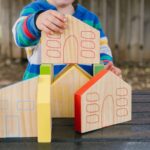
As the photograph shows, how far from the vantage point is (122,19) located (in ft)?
13.8

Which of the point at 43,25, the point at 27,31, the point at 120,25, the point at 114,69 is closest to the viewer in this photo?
the point at 43,25

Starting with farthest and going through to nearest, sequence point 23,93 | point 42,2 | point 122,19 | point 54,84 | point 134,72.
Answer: point 122,19 → point 134,72 → point 42,2 → point 54,84 → point 23,93

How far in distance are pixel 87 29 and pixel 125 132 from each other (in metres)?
0.27

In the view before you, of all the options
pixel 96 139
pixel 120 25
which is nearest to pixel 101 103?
pixel 96 139

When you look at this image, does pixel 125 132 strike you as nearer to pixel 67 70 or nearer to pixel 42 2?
pixel 67 70

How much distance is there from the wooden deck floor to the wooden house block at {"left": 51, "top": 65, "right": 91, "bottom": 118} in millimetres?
51

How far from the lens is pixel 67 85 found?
1077 millimetres

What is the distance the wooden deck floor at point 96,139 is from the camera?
90cm

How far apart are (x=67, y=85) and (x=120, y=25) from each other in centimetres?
321

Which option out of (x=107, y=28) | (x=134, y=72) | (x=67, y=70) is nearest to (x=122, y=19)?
(x=107, y=28)

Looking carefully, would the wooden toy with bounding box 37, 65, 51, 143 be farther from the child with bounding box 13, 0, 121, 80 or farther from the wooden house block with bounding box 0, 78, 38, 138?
the child with bounding box 13, 0, 121, 80

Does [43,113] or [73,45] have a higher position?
[73,45]

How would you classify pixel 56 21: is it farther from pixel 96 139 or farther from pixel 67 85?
pixel 96 139

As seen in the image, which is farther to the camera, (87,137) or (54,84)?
(54,84)
